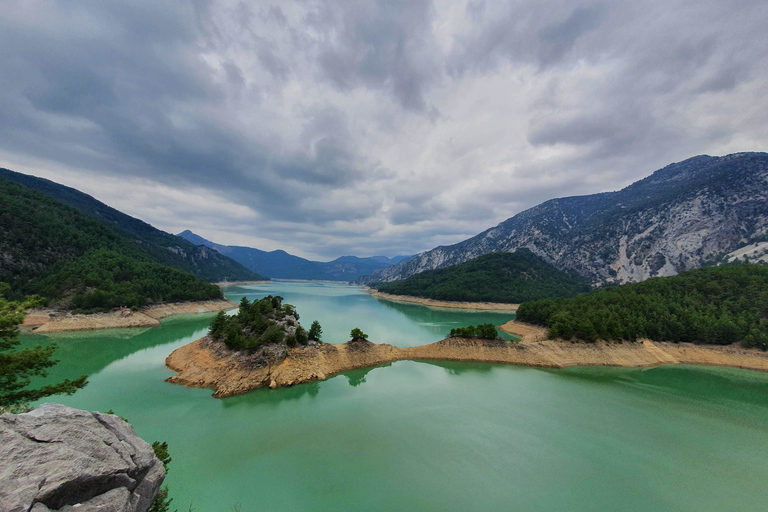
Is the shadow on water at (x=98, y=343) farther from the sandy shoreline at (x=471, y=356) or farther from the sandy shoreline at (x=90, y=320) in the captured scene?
the sandy shoreline at (x=471, y=356)

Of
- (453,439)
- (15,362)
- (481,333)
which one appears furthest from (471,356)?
(15,362)

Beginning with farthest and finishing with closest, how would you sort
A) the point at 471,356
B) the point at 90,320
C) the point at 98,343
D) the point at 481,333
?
the point at 90,320
the point at 98,343
the point at 481,333
the point at 471,356

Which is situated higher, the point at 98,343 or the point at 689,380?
the point at 689,380

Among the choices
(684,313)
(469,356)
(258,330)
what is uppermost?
→ (684,313)

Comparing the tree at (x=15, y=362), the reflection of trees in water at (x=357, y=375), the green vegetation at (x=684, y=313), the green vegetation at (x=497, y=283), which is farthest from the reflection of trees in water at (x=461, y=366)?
the green vegetation at (x=497, y=283)

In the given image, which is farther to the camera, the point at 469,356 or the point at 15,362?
the point at 469,356

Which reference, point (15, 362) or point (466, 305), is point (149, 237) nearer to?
point (466, 305)
